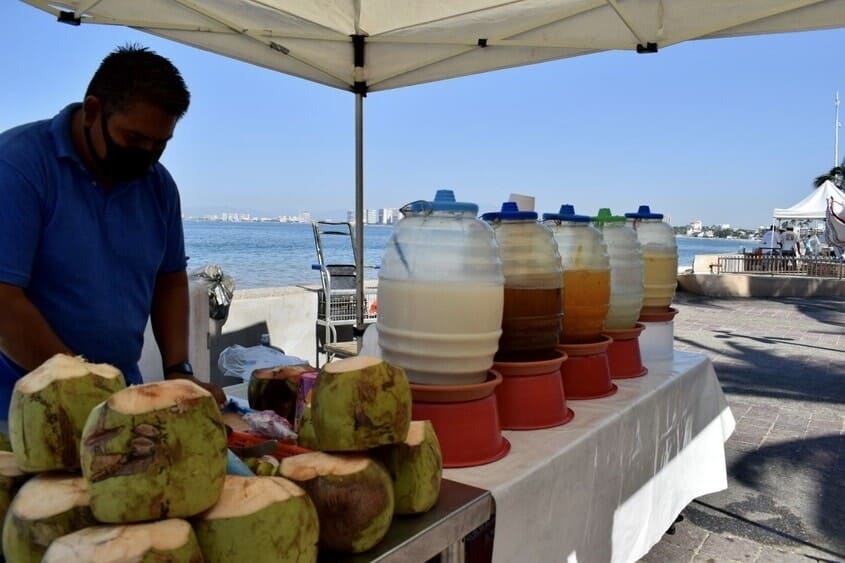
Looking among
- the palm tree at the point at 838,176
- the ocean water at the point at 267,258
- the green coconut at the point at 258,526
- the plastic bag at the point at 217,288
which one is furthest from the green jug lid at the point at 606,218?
the palm tree at the point at 838,176

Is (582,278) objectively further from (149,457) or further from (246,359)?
(246,359)

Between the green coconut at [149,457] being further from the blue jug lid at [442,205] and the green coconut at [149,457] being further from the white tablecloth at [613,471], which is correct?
the blue jug lid at [442,205]

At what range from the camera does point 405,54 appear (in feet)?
11.7

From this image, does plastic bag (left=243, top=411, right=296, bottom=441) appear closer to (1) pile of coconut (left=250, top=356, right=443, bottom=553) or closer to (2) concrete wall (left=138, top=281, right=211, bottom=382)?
(1) pile of coconut (left=250, top=356, right=443, bottom=553)

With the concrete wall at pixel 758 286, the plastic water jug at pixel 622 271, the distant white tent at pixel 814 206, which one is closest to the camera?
the plastic water jug at pixel 622 271

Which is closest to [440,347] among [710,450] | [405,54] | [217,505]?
[217,505]

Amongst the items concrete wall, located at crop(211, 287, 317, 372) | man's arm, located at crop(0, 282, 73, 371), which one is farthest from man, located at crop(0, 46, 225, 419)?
concrete wall, located at crop(211, 287, 317, 372)

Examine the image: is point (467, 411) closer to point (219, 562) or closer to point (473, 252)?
point (473, 252)

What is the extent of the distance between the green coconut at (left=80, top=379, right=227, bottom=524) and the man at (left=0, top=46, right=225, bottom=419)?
2.60ft

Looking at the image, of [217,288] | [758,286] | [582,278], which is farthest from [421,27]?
[758,286]

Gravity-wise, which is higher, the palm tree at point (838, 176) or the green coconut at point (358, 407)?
the palm tree at point (838, 176)

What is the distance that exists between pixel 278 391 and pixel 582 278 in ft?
3.48

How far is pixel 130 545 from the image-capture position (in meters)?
0.72

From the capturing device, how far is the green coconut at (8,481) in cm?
91
